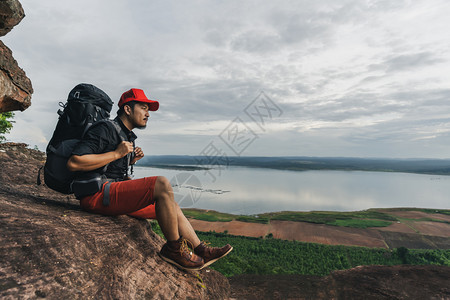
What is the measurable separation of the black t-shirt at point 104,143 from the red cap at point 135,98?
25cm

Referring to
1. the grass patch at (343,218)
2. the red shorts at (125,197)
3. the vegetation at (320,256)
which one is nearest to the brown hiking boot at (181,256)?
the red shorts at (125,197)

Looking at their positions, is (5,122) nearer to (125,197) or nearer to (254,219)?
(125,197)

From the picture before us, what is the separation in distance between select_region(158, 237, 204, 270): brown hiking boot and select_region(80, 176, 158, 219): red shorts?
1.90 ft

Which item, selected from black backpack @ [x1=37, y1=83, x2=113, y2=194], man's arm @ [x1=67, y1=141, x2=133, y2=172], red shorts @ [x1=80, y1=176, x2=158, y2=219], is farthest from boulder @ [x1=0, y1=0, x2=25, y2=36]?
red shorts @ [x1=80, y1=176, x2=158, y2=219]

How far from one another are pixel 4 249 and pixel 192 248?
1.88 meters

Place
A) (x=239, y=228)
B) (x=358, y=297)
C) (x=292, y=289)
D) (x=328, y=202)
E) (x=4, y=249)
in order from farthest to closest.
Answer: (x=328, y=202) → (x=239, y=228) → (x=292, y=289) → (x=358, y=297) → (x=4, y=249)

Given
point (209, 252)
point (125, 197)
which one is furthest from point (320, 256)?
point (125, 197)

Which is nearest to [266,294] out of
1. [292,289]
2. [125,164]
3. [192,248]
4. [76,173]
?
[292,289]

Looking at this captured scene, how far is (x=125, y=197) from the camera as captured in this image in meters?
2.81

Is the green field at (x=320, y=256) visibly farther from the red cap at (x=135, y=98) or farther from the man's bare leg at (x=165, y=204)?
the red cap at (x=135, y=98)

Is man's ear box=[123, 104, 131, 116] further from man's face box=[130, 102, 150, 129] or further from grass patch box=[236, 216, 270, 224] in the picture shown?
grass patch box=[236, 216, 270, 224]

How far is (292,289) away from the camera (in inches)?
→ 183

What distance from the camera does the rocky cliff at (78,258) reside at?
1.97 m

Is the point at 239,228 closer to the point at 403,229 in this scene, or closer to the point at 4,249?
the point at 403,229
